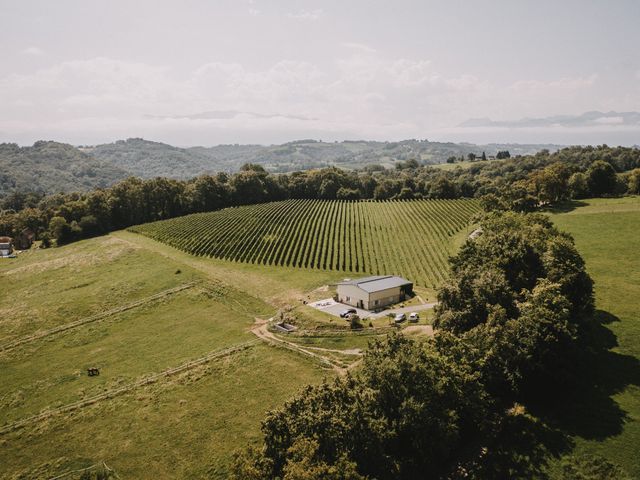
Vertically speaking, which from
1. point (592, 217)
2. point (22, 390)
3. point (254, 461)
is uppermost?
point (592, 217)

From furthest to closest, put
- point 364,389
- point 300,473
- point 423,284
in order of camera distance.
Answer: point 423,284
point 364,389
point 300,473

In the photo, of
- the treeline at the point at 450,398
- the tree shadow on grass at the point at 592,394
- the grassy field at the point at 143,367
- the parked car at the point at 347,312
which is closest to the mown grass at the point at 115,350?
the grassy field at the point at 143,367

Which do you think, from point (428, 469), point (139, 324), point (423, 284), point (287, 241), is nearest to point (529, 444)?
point (428, 469)

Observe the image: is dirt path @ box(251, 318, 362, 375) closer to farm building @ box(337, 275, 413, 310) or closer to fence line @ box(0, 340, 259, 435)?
fence line @ box(0, 340, 259, 435)

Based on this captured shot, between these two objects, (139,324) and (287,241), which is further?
(287,241)

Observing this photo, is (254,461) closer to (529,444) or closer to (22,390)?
(529,444)

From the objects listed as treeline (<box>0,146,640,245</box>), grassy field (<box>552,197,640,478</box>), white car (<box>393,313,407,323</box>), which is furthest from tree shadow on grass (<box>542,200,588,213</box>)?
white car (<box>393,313,407,323</box>)

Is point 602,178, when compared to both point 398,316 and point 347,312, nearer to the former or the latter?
point 398,316

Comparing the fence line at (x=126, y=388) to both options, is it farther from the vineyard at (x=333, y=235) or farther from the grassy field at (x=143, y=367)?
the vineyard at (x=333, y=235)
